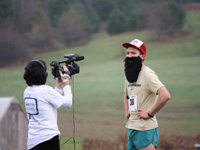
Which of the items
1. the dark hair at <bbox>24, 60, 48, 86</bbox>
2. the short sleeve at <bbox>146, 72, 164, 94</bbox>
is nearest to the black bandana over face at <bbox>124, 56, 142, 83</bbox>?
the short sleeve at <bbox>146, 72, 164, 94</bbox>

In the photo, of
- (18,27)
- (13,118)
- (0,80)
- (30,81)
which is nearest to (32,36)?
(18,27)

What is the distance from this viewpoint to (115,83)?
9.56m

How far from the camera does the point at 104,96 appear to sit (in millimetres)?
9195

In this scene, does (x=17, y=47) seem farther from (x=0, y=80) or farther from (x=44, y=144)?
(x=44, y=144)

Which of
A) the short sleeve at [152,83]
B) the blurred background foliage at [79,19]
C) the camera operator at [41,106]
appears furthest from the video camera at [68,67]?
the blurred background foliage at [79,19]

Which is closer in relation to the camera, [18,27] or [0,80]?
[0,80]

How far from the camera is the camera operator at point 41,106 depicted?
275cm

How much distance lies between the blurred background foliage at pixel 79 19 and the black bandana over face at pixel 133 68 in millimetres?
6944

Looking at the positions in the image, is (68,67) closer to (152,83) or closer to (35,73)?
A: (35,73)

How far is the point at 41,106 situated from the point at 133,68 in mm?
870

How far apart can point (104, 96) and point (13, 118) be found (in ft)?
17.6

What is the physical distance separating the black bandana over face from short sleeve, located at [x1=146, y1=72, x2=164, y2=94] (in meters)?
0.11

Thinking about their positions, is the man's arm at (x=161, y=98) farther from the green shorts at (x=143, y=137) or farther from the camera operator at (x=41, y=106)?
the camera operator at (x=41, y=106)

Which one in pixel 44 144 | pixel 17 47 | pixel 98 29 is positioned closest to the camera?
pixel 44 144
